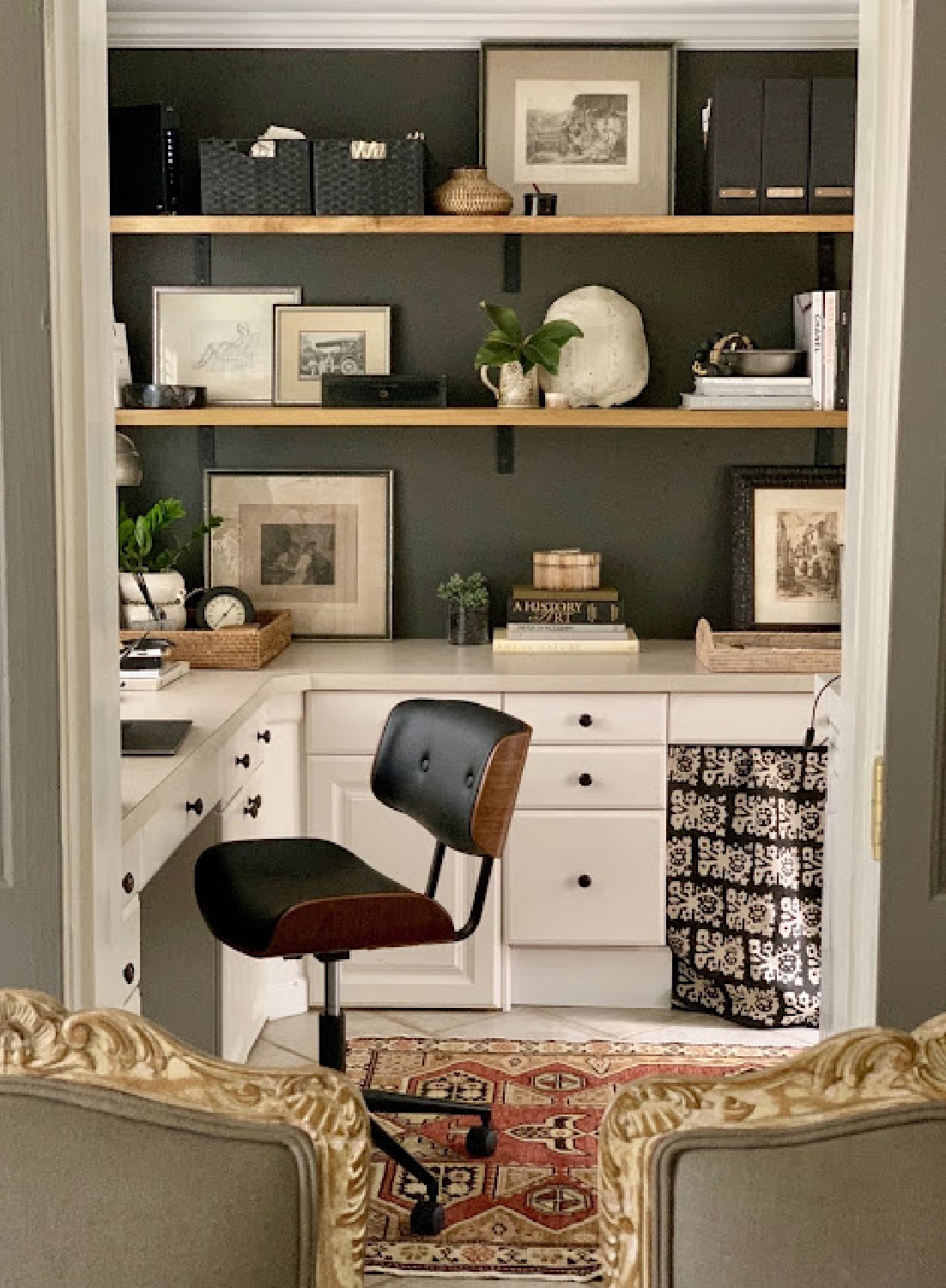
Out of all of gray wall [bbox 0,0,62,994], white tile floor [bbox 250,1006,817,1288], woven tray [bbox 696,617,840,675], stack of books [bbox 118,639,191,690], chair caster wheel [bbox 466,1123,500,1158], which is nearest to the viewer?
gray wall [bbox 0,0,62,994]

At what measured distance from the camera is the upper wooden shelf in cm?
427

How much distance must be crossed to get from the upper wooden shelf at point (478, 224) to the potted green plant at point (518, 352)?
0.71 ft

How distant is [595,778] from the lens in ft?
13.4

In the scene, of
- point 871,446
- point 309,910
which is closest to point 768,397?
point 309,910

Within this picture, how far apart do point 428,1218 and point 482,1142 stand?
0.35m

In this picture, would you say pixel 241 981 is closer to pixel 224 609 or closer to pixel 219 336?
pixel 224 609

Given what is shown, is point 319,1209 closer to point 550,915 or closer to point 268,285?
point 550,915

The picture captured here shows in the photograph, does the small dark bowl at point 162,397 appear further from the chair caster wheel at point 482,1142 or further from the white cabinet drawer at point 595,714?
Answer: the chair caster wheel at point 482,1142

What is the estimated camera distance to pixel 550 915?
4.14 m

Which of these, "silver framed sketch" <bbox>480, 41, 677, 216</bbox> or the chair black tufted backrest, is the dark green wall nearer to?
"silver framed sketch" <bbox>480, 41, 677, 216</bbox>

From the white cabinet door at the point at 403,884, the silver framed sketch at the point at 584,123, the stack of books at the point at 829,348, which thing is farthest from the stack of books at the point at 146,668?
the stack of books at the point at 829,348

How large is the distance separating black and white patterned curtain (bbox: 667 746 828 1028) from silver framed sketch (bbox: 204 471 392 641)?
3.42ft

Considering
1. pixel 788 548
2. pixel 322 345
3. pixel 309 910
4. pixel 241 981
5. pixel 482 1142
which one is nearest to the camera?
pixel 309 910

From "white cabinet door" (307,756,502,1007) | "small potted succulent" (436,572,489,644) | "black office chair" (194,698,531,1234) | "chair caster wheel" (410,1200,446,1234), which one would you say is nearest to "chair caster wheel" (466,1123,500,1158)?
"black office chair" (194,698,531,1234)
